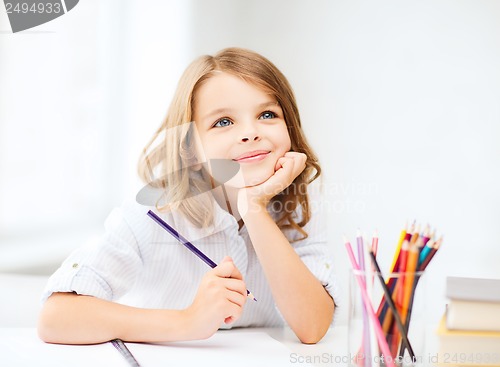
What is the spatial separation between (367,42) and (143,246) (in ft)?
1.51

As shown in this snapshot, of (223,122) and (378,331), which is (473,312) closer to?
(378,331)

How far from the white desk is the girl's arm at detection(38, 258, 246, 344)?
1cm

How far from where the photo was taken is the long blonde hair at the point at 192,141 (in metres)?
0.90

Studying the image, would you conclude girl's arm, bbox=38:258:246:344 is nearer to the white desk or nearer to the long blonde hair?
the white desk

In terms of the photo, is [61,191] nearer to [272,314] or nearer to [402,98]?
[272,314]

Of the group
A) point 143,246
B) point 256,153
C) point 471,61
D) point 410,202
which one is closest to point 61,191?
point 143,246

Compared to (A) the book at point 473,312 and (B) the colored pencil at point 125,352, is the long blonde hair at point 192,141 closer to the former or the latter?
(B) the colored pencil at point 125,352

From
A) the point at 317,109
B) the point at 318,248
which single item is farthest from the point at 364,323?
the point at 317,109

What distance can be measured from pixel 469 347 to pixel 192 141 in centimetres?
46

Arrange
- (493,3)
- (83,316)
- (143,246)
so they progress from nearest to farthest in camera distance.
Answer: (83,316) < (143,246) < (493,3)

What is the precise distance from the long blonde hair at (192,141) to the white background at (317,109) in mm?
49

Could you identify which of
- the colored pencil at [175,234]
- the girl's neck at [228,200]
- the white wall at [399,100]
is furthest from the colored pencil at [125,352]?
the white wall at [399,100]

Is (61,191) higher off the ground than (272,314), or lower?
higher

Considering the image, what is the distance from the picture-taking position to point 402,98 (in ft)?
3.27
